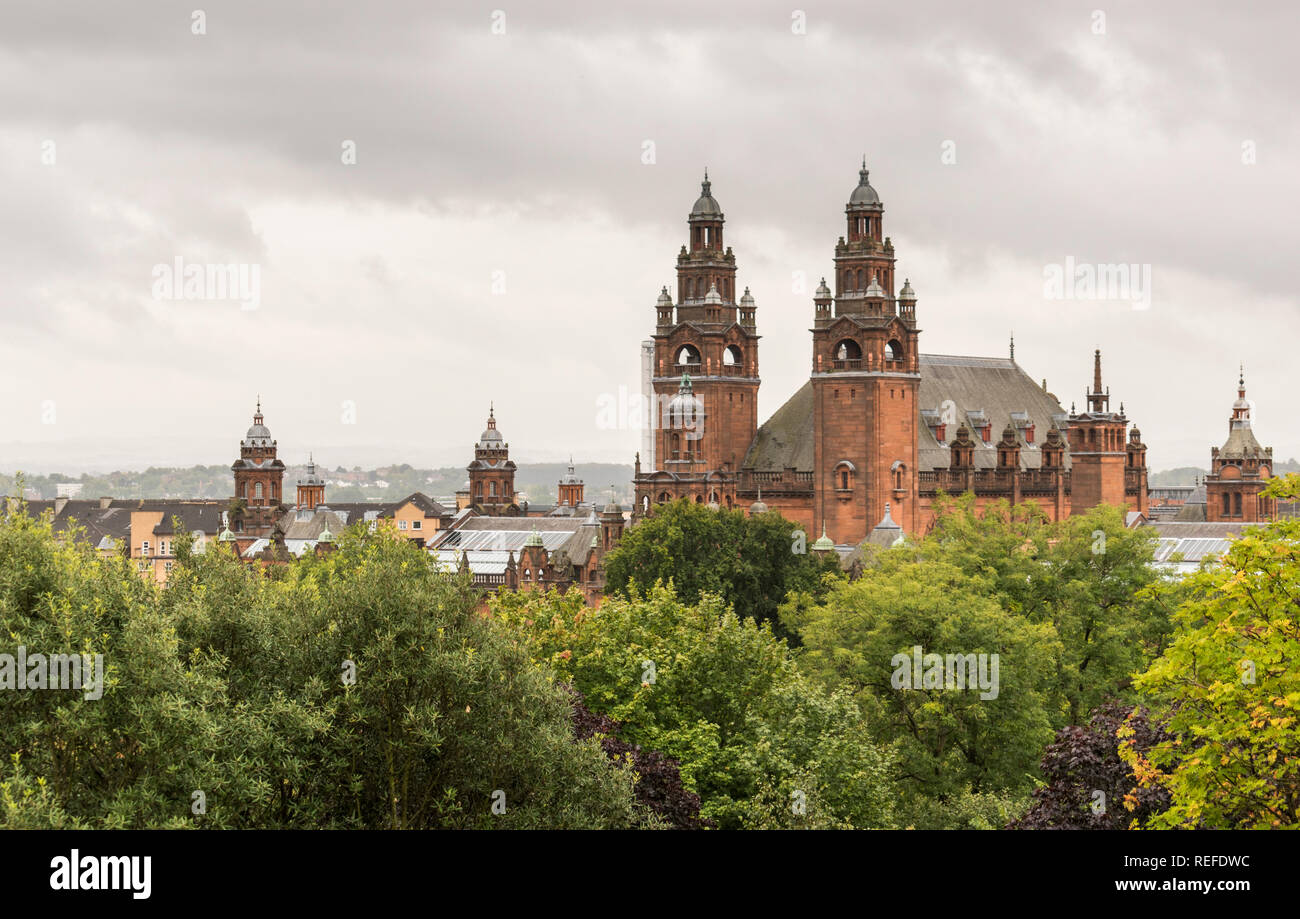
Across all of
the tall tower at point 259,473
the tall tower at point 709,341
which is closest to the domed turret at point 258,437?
the tall tower at point 259,473

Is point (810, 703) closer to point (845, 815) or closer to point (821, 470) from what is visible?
point (845, 815)

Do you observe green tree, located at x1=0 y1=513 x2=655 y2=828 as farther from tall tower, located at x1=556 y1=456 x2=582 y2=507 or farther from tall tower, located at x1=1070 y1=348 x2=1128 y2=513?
tall tower, located at x1=556 y1=456 x2=582 y2=507

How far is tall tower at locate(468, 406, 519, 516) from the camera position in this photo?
522 ft

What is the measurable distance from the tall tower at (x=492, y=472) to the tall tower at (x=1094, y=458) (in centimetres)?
5674

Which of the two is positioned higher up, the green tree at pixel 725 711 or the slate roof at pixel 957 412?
the slate roof at pixel 957 412

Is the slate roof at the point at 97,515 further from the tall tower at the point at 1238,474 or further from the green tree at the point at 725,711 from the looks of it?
the green tree at the point at 725,711

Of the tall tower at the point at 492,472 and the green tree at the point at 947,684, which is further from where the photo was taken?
the tall tower at the point at 492,472

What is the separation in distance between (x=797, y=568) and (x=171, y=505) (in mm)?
108426

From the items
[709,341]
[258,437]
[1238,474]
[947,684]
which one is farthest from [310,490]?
[947,684]

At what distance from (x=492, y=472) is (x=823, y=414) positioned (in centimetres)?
5534

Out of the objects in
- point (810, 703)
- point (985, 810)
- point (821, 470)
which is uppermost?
point (821, 470)

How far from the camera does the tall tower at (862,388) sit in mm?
110125
